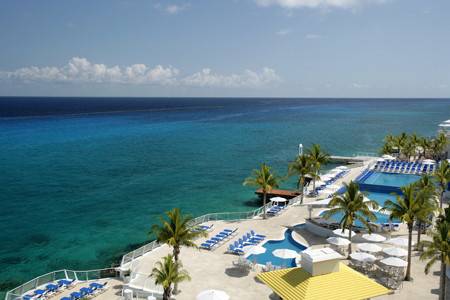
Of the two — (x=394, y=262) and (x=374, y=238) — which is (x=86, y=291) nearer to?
(x=394, y=262)

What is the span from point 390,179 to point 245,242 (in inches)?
1148

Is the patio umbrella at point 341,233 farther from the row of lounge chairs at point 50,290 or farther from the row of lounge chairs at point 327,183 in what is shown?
the row of lounge chairs at point 50,290

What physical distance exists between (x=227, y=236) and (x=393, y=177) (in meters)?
29.8

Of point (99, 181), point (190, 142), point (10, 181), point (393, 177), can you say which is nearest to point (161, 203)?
point (99, 181)

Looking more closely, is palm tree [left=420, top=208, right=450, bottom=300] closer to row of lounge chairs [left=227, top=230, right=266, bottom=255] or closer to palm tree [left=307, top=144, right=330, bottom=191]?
row of lounge chairs [left=227, top=230, right=266, bottom=255]

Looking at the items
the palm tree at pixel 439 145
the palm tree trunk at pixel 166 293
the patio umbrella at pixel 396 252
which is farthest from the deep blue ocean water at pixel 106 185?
the palm tree at pixel 439 145

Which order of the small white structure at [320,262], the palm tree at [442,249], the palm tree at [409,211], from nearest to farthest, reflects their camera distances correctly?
the small white structure at [320,262]
the palm tree at [442,249]
the palm tree at [409,211]

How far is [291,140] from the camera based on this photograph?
9950 centimetres

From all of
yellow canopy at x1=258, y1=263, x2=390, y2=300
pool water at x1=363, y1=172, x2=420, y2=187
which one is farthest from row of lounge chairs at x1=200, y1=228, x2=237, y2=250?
pool water at x1=363, y1=172, x2=420, y2=187

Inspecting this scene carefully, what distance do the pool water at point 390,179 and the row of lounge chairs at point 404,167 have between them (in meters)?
1.37

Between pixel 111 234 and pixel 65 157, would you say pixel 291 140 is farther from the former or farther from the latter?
pixel 111 234

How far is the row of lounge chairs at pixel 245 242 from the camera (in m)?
25.9

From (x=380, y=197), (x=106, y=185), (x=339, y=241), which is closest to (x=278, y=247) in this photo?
(x=339, y=241)

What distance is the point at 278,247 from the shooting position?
2748 cm
